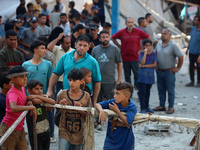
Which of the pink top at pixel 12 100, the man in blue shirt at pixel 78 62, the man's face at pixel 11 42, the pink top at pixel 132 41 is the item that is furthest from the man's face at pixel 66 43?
the pink top at pixel 12 100

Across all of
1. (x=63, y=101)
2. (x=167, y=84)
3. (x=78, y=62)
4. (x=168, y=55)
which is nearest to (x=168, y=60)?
(x=168, y=55)

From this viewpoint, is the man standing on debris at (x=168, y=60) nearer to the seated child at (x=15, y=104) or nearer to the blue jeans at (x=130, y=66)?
the blue jeans at (x=130, y=66)

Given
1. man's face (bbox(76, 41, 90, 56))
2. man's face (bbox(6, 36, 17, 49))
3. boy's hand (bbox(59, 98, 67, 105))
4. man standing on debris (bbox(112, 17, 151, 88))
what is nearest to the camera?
boy's hand (bbox(59, 98, 67, 105))

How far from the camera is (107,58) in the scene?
666 centimetres

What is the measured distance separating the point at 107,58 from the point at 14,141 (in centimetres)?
316

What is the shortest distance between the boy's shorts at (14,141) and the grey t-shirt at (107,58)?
2.96 m

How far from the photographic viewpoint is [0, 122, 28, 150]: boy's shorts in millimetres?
3918

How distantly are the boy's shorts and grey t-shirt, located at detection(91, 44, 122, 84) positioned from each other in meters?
2.96

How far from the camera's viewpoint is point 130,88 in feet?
12.9

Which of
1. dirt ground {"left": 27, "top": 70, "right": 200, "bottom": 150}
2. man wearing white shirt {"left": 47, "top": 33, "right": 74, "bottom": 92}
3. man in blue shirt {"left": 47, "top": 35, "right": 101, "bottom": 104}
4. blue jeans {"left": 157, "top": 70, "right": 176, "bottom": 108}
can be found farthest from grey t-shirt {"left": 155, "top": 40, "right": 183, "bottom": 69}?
man in blue shirt {"left": 47, "top": 35, "right": 101, "bottom": 104}

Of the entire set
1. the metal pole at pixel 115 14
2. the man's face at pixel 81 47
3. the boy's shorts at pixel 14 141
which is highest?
the metal pole at pixel 115 14

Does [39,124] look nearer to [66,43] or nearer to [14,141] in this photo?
[14,141]

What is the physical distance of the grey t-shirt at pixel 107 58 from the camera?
21.9 ft

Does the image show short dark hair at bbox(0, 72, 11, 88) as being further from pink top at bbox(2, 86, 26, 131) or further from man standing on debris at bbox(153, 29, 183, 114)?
man standing on debris at bbox(153, 29, 183, 114)
